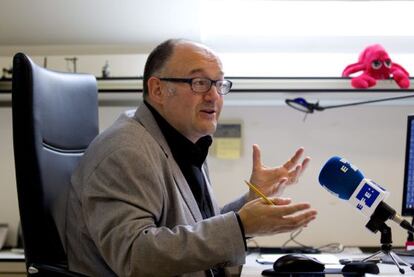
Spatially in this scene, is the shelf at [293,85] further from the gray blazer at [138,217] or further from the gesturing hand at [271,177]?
the gray blazer at [138,217]

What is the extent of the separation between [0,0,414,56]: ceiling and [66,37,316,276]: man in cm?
77

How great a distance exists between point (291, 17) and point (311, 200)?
84 centimetres

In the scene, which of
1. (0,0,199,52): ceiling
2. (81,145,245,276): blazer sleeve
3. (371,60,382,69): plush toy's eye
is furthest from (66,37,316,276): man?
(0,0,199,52): ceiling

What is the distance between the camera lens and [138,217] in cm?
121

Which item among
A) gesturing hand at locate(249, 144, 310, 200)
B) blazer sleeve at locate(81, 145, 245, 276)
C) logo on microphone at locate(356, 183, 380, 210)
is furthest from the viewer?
gesturing hand at locate(249, 144, 310, 200)

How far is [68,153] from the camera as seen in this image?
1.47m

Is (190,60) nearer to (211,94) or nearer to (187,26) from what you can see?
(211,94)

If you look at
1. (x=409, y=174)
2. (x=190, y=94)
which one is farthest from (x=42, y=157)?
(x=409, y=174)

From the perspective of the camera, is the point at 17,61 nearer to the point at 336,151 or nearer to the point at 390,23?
the point at 336,151

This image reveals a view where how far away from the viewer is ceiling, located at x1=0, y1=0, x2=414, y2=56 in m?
2.21

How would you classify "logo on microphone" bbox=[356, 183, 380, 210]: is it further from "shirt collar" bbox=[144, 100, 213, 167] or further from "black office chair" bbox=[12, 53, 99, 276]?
"black office chair" bbox=[12, 53, 99, 276]

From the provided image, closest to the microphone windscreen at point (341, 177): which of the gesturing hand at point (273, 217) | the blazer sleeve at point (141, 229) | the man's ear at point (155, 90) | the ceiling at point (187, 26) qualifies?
the gesturing hand at point (273, 217)

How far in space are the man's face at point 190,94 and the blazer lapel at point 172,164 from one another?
0.24 feet

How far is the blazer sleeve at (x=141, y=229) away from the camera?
3.85 feet
